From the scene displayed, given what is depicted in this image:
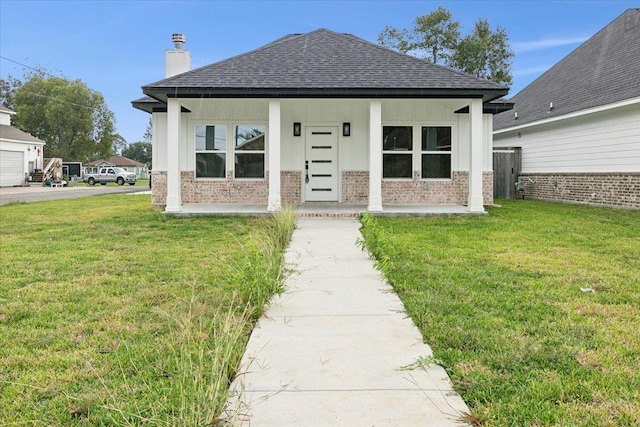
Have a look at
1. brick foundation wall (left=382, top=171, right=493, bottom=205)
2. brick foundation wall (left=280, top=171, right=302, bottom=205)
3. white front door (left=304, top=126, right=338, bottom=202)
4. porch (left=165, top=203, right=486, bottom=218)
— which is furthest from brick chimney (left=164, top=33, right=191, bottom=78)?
brick foundation wall (left=382, top=171, right=493, bottom=205)

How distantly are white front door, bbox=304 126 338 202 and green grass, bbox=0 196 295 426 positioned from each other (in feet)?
17.2

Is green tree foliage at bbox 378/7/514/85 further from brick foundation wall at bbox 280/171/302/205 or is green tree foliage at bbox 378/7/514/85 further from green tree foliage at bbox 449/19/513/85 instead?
brick foundation wall at bbox 280/171/302/205


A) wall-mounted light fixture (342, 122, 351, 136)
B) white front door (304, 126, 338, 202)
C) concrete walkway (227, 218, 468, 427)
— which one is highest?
wall-mounted light fixture (342, 122, 351, 136)

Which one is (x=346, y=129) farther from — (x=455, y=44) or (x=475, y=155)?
(x=455, y=44)

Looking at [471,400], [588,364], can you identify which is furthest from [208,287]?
[588,364]

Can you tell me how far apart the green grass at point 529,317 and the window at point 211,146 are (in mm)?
6678

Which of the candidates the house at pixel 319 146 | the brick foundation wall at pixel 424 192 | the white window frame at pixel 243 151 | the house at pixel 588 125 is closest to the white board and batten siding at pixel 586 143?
the house at pixel 588 125

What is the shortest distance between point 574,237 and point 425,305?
5322 mm

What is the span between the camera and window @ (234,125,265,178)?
1345 cm

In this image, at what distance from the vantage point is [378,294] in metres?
4.96

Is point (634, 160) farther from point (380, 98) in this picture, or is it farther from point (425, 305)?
point (425, 305)

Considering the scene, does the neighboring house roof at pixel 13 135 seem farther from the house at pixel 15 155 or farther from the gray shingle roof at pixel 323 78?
the gray shingle roof at pixel 323 78

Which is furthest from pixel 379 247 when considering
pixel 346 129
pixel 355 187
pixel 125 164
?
pixel 125 164

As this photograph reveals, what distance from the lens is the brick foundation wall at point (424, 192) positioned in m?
13.6
